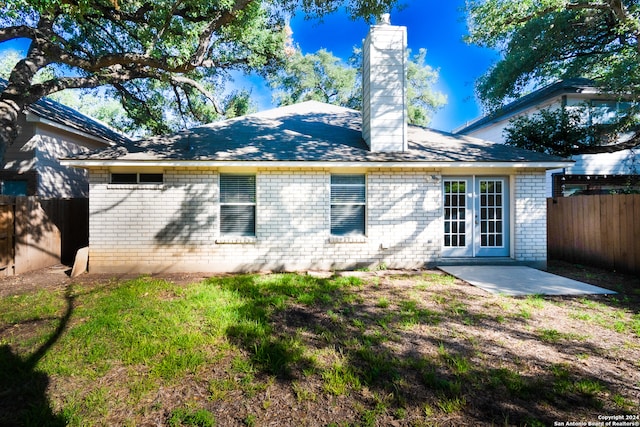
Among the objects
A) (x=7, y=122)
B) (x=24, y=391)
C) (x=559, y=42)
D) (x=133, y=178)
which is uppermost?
(x=559, y=42)

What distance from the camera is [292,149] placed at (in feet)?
26.8

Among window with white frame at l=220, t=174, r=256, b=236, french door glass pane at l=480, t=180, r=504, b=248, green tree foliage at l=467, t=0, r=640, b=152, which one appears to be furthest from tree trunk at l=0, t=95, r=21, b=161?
green tree foliage at l=467, t=0, r=640, b=152

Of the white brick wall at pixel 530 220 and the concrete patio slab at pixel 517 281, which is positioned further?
the white brick wall at pixel 530 220

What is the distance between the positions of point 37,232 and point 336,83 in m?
23.8

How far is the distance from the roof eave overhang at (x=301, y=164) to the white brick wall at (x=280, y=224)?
0.99 feet

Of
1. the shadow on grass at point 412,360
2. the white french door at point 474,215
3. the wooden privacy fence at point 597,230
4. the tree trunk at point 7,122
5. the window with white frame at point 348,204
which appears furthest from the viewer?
the white french door at point 474,215

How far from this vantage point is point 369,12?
886 centimetres

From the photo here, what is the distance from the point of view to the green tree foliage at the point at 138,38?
341 inches

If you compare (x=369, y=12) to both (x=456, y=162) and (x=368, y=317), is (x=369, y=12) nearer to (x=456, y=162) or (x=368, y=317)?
(x=456, y=162)

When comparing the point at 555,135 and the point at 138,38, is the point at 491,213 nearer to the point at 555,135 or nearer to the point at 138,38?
the point at 555,135

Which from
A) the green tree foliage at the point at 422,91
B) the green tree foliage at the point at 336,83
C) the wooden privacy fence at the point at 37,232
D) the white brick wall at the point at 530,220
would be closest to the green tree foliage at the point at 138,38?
the wooden privacy fence at the point at 37,232

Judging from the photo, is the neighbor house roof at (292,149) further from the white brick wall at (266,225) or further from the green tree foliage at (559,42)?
the green tree foliage at (559,42)

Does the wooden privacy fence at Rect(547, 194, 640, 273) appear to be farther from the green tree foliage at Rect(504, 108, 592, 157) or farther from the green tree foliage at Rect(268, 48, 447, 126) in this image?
the green tree foliage at Rect(268, 48, 447, 126)

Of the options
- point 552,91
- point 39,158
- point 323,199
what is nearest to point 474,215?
point 323,199
